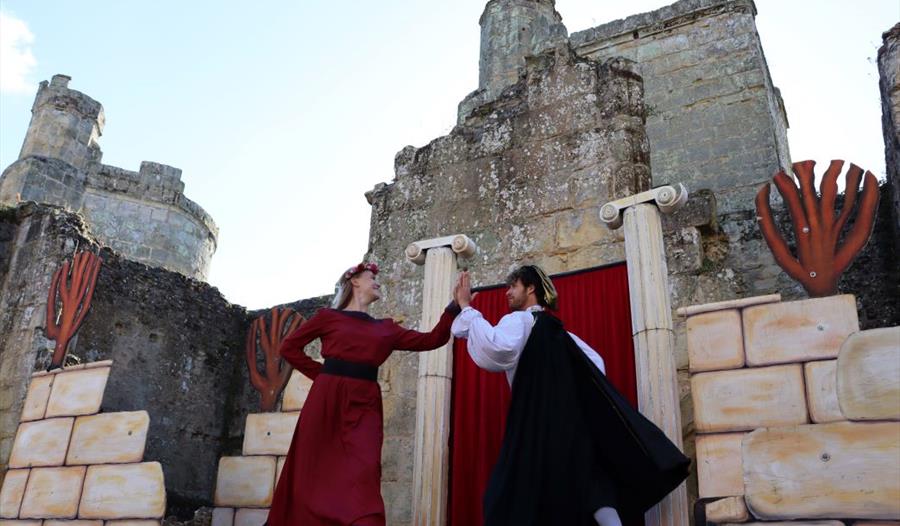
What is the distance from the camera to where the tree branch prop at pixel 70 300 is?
5746 millimetres

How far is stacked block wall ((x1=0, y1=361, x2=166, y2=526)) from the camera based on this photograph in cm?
485

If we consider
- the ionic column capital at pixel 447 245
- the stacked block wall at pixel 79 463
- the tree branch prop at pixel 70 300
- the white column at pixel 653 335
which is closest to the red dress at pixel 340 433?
the ionic column capital at pixel 447 245

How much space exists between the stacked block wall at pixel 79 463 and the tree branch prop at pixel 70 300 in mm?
289

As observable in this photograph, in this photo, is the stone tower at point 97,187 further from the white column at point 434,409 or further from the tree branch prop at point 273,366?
the white column at point 434,409

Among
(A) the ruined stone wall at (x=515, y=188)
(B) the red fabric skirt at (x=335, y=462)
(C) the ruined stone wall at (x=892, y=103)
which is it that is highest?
(C) the ruined stone wall at (x=892, y=103)

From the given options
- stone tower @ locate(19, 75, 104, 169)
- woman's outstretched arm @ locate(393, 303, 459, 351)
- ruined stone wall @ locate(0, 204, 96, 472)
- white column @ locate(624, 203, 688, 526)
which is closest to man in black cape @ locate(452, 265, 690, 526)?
white column @ locate(624, 203, 688, 526)

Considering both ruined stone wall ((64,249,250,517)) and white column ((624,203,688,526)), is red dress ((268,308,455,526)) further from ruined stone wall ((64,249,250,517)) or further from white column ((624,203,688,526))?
ruined stone wall ((64,249,250,517))

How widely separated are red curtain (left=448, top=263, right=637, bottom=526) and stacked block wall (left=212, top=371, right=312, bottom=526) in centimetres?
111

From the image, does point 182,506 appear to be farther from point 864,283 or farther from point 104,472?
point 864,283

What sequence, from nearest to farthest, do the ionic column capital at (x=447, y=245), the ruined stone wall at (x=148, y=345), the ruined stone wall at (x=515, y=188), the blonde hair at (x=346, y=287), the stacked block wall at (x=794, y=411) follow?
the stacked block wall at (x=794, y=411)
the blonde hair at (x=346, y=287)
the ionic column capital at (x=447, y=245)
the ruined stone wall at (x=515, y=188)
the ruined stone wall at (x=148, y=345)

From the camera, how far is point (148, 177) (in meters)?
15.7

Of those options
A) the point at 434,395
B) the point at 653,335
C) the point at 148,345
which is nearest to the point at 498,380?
the point at 434,395

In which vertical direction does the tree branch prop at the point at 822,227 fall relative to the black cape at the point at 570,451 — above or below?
above

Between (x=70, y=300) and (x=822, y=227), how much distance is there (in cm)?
557
